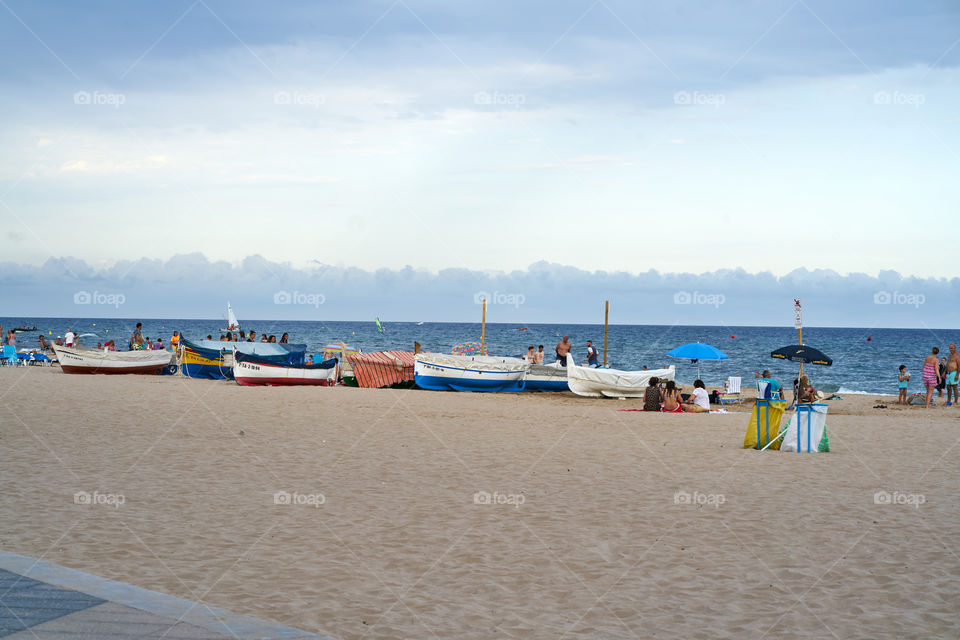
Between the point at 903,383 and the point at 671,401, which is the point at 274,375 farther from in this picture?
the point at 903,383

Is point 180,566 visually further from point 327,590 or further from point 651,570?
point 651,570

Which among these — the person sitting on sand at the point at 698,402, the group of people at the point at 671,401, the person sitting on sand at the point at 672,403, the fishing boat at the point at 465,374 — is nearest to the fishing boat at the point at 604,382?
the fishing boat at the point at 465,374

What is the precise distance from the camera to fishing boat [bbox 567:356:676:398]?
2636 centimetres

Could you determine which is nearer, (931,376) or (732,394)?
(931,376)

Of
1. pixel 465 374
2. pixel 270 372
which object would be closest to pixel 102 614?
pixel 465 374

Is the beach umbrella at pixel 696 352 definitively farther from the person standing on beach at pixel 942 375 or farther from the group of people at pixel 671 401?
the person standing on beach at pixel 942 375

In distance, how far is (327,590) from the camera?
20.9 ft

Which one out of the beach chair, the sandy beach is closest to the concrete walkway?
the sandy beach

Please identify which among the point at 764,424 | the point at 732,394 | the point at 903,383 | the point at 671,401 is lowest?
the point at 732,394

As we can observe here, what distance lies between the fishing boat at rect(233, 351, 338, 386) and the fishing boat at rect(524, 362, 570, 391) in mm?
7493

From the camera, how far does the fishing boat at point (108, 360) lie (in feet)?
106

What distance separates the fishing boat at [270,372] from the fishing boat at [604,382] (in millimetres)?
9163

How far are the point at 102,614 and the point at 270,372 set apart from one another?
2336 centimetres

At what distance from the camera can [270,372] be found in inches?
1097
